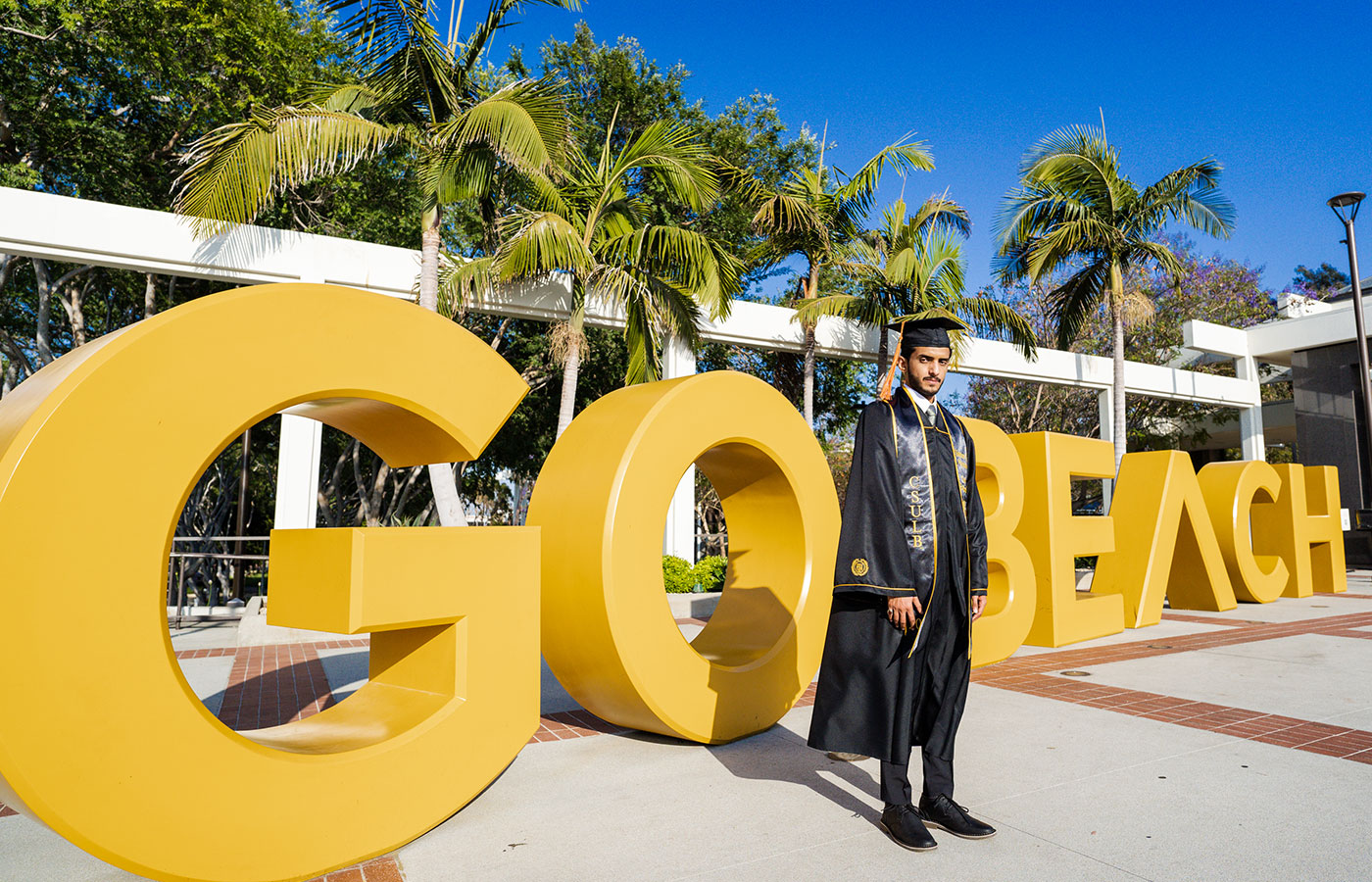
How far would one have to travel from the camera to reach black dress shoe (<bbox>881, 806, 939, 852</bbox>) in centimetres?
333

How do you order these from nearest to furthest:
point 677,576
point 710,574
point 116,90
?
point 677,576, point 710,574, point 116,90

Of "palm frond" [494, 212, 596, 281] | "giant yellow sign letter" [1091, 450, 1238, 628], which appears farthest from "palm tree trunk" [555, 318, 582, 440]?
"giant yellow sign letter" [1091, 450, 1238, 628]

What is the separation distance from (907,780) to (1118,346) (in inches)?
549

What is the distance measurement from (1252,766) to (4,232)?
11.6m

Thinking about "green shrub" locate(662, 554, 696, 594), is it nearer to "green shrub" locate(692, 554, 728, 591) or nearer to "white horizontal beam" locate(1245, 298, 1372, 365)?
"green shrub" locate(692, 554, 728, 591)

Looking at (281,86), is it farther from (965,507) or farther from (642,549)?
→ (965,507)

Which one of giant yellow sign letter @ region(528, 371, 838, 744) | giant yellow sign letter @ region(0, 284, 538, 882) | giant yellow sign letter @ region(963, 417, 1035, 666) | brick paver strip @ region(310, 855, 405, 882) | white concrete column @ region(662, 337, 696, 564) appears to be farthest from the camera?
Result: white concrete column @ region(662, 337, 696, 564)

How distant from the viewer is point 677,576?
12164mm

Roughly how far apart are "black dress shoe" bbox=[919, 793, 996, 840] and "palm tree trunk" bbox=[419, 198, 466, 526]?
6816mm

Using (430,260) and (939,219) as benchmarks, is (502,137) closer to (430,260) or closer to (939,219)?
(430,260)

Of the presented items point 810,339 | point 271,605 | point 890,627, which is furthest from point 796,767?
point 810,339

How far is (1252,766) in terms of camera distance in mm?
4363

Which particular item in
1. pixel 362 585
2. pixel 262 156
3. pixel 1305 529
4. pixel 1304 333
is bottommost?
pixel 362 585

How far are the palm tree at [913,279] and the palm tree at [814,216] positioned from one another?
366mm
